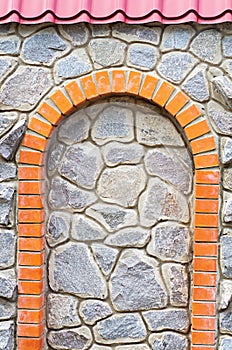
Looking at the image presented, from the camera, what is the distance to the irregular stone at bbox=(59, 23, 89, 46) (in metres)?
4.05

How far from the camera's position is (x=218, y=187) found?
400 cm

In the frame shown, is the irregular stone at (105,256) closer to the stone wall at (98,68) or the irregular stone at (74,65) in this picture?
the stone wall at (98,68)

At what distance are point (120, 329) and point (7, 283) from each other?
0.82 meters

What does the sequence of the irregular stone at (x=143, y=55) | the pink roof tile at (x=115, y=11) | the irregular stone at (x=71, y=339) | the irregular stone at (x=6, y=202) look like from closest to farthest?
the pink roof tile at (x=115, y=11)
the irregular stone at (x=143, y=55)
the irregular stone at (x=6, y=202)
the irregular stone at (x=71, y=339)

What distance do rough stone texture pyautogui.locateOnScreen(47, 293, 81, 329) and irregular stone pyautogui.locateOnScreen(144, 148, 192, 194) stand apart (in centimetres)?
103

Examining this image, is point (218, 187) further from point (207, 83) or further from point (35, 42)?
point (35, 42)

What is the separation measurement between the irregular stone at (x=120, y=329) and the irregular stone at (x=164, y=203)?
69cm

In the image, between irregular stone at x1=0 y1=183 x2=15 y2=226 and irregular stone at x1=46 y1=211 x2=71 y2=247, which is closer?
irregular stone at x1=0 y1=183 x2=15 y2=226

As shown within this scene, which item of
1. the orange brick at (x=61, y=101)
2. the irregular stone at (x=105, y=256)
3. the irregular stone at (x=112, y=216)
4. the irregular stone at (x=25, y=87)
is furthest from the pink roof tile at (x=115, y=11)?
the irregular stone at (x=105, y=256)

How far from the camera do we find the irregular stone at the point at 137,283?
418cm

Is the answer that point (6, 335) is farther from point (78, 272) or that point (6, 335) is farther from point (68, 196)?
point (68, 196)

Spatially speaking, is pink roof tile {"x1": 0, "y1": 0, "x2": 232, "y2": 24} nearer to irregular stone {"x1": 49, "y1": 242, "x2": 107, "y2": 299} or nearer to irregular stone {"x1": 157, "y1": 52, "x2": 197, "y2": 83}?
irregular stone {"x1": 157, "y1": 52, "x2": 197, "y2": 83}

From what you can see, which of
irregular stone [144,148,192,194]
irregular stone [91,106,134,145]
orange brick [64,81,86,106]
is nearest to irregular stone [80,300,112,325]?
irregular stone [144,148,192,194]

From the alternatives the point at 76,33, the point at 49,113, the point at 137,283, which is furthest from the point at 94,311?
the point at 76,33
